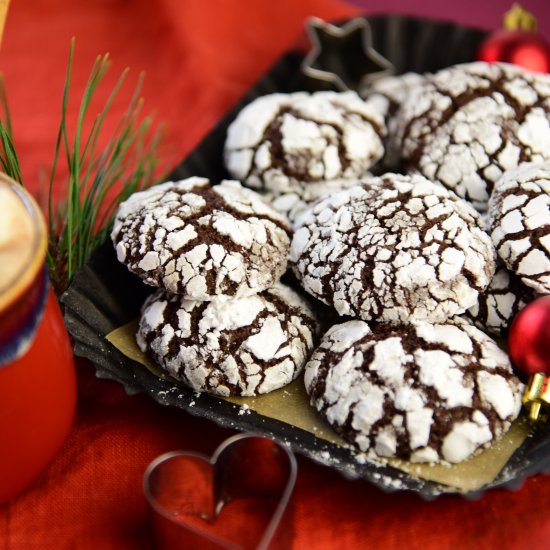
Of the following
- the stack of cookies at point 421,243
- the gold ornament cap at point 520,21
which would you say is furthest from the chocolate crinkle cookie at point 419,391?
the gold ornament cap at point 520,21

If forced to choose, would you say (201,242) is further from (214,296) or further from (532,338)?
(532,338)

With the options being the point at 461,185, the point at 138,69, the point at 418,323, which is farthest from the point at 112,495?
the point at 138,69

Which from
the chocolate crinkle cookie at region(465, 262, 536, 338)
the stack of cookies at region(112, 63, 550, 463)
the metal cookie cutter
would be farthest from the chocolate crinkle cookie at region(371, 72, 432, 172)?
the chocolate crinkle cookie at region(465, 262, 536, 338)

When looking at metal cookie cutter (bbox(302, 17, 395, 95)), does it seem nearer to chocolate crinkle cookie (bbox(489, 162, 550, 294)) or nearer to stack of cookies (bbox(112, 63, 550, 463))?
stack of cookies (bbox(112, 63, 550, 463))

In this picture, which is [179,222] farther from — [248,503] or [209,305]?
[248,503]

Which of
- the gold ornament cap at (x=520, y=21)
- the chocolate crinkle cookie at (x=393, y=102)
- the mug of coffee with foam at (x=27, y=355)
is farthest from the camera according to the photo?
the gold ornament cap at (x=520, y=21)

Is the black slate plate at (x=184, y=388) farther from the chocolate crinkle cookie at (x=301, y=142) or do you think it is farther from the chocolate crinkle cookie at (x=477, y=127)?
the chocolate crinkle cookie at (x=477, y=127)
